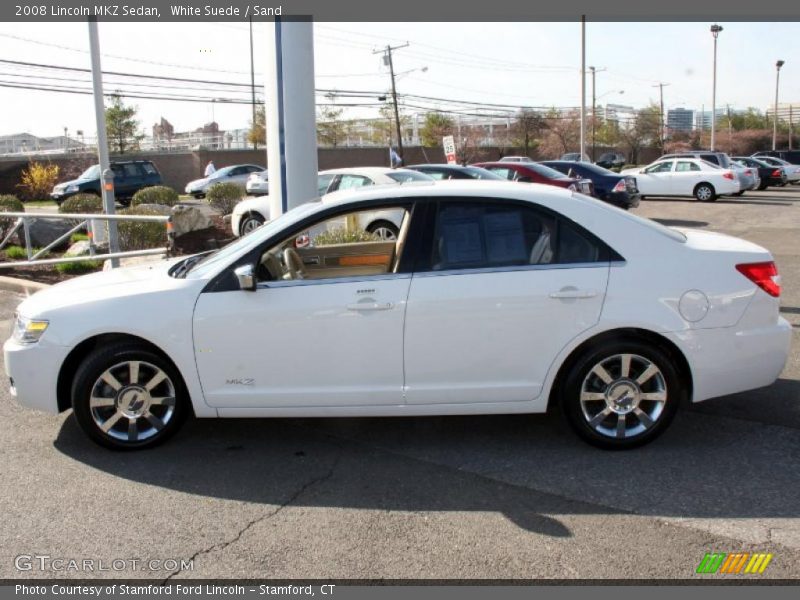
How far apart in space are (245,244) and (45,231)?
A: 10526 mm

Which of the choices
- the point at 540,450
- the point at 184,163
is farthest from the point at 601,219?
the point at 184,163

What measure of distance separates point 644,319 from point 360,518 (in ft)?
6.62

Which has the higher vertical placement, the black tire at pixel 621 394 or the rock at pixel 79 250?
the rock at pixel 79 250

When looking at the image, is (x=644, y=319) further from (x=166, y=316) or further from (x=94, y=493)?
(x=94, y=493)

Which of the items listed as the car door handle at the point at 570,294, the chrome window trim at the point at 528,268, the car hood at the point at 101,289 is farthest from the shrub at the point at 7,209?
the car door handle at the point at 570,294

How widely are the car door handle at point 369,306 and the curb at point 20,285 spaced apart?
286 inches

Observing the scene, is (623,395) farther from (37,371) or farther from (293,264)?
(37,371)

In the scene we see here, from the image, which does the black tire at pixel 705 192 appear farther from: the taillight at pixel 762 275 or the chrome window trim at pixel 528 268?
the chrome window trim at pixel 528 268

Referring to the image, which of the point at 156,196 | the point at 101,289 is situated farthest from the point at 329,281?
the point at 156,196

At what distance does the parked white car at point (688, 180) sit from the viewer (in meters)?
26.2

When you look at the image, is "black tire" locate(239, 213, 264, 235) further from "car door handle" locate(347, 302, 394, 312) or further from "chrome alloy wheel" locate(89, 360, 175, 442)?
"car door handle" locate(347, 302, 394, 312)

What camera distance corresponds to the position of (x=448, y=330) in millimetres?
4516

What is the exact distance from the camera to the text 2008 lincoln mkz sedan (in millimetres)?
4523

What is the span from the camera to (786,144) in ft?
279
